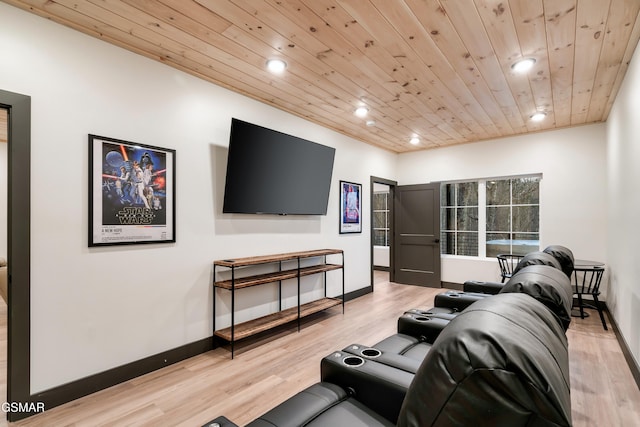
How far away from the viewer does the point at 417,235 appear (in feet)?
20.4

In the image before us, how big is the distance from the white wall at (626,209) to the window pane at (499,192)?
155 cm

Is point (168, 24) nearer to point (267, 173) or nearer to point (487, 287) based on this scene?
point (267, 173)

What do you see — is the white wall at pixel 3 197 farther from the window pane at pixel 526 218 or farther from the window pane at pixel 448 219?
the window pane at pixel 526 218

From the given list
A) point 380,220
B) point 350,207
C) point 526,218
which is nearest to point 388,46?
point 350,207

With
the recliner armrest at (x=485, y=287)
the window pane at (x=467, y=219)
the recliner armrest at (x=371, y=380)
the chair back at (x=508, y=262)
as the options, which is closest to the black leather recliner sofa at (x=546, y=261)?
the recliner armrest at (x=485, y=287)

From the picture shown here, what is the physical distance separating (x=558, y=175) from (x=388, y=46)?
3.94 meters

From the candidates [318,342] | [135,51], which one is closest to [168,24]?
[135,51]

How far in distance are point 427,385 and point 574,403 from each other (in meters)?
2.50

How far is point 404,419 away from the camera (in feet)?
2.42

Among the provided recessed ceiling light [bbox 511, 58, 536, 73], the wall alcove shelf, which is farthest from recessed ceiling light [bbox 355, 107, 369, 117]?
the wall alcove shelf

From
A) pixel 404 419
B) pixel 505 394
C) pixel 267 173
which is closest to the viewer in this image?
pixel 505 394

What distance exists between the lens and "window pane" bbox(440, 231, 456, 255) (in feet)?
20.1

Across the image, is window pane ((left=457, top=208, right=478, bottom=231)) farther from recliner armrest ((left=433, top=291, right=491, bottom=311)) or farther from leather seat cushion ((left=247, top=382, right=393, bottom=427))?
leather seat cushion ((left=247, top=382, right=393, bottom=427))

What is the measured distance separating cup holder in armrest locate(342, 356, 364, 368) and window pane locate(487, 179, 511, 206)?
16.6 ft
